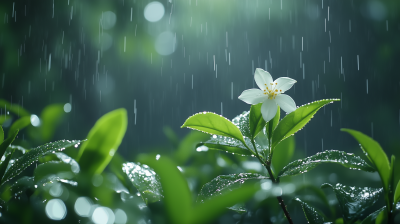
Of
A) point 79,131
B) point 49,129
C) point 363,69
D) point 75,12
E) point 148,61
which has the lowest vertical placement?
point 79,131

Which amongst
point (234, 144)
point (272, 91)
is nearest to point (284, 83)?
point (272, 91)

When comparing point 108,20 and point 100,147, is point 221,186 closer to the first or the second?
point 100,147

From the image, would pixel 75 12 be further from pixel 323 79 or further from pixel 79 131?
pixel 323 79

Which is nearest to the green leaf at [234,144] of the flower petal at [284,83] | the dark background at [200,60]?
the flower petal at [284,83]

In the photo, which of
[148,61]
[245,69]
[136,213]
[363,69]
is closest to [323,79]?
[363,69]

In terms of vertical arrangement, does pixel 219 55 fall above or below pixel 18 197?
above

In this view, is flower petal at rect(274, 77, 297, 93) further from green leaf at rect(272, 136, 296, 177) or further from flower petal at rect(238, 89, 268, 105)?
green leaf at rect(272, 136, 296, 177)
